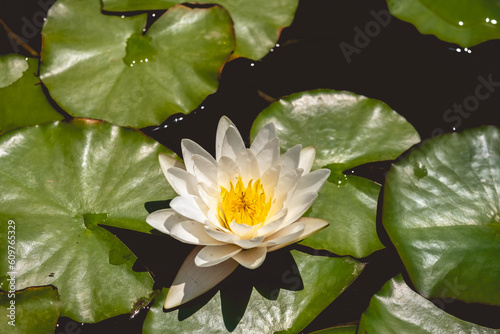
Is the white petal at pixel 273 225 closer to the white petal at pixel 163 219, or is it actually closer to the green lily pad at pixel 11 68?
the white petal at pixel 163 219

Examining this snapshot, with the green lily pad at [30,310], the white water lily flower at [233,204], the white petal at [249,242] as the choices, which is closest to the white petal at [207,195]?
the white water lily flower at [233,204]

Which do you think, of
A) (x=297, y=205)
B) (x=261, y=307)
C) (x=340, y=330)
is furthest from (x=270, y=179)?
(x=340, y=330)

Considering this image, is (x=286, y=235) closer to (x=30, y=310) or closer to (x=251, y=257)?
(x=251, y=257)

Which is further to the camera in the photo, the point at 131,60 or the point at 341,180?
the point at 131,60

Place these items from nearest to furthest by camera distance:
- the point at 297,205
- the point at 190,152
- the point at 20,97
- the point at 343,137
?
the point at 297,205, the point at 190,152, the point at 343,137, the point at 20,97

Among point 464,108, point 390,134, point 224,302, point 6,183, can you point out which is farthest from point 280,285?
point 464,108

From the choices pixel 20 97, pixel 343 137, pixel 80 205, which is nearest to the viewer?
pixel 80 205
